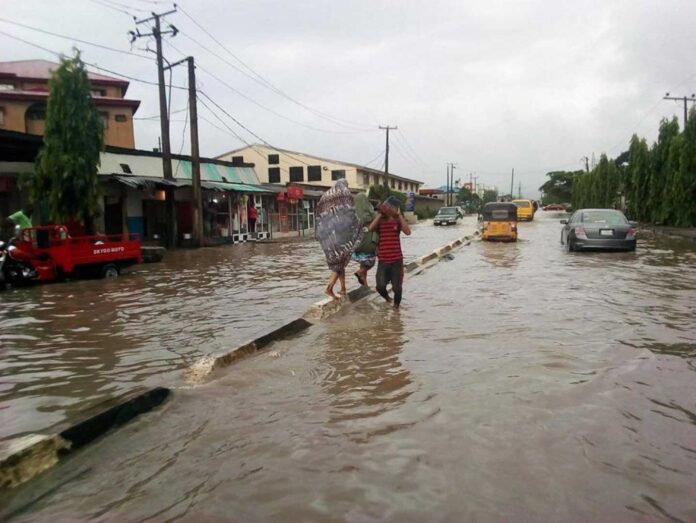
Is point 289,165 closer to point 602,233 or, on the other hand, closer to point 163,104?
point 163,104

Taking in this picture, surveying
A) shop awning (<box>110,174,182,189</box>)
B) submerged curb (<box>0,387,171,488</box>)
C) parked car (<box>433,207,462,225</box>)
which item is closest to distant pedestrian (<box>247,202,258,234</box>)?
shop awning (<box>110,174,182,189</box>)

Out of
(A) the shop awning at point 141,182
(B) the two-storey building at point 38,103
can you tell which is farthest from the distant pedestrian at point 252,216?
(B) the two-storey building at point 38,103

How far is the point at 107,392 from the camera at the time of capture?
15.6 feet

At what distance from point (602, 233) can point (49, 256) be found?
14722 millimetres

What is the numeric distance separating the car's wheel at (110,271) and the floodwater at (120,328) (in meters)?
0.33

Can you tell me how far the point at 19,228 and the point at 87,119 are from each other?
480 centimetres

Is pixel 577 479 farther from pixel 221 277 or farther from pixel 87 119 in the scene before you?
pixel 87 119

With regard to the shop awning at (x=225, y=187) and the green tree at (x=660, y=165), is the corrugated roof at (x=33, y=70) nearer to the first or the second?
the shop awning at (x=225, y=187)

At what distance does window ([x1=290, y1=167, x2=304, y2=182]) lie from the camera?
56.8 metres

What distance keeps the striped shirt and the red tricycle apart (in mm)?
7502

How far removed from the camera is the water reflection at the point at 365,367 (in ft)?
14.1

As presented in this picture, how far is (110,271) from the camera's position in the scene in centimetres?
1341

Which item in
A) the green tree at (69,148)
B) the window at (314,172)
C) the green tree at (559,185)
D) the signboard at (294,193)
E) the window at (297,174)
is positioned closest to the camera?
the green tree at (69,148)

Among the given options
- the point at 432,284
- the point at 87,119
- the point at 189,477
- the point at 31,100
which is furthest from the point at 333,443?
the point at 31,100
